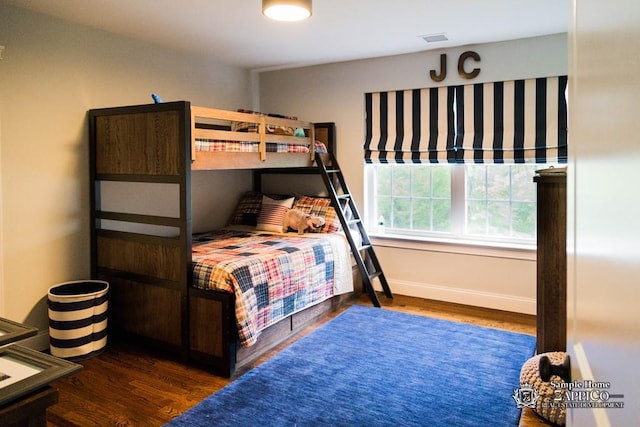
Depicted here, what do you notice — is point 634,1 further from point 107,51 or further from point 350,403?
point 107,51

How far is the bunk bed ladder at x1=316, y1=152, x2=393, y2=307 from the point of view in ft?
14.0

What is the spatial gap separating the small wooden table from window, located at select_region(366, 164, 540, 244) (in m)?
3.78

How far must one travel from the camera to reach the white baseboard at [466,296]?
4.09m

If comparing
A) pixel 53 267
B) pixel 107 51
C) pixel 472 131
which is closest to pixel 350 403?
pixel 53 267

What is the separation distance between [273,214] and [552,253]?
9.54 feet

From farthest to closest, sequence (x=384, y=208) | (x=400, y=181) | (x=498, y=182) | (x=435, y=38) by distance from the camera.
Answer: (x=384, y=208), (x=400, y=181), (x=498, y=182), (x=435, y=38)

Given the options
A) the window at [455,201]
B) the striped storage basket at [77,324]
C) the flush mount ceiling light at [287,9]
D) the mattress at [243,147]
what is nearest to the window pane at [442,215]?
the window at [455,201]

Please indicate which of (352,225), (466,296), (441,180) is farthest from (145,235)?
(466,296)

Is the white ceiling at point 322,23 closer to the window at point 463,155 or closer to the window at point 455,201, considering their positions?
the window at point 463,155

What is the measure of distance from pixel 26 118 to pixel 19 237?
0.79 meters

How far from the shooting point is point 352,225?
15.3 feet

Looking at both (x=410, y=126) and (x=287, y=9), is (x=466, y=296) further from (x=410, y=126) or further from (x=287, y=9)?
(x=287, y=9)

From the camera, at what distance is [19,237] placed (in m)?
3.12

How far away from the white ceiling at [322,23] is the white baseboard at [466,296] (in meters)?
2.20
